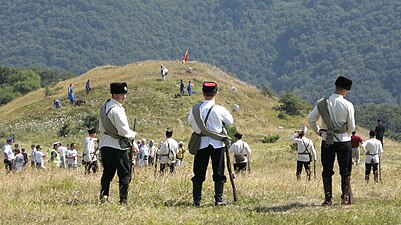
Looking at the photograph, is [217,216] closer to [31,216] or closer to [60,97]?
[31,216]

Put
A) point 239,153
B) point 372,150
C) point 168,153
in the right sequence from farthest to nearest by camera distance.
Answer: point 372,150 < point 239,153 < point 168,153

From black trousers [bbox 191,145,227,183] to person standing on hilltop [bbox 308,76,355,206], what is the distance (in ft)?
5.23

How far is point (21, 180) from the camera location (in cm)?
1225

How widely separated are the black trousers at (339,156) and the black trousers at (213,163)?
1.58 m

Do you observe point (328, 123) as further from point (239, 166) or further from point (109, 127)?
point (239, 166)

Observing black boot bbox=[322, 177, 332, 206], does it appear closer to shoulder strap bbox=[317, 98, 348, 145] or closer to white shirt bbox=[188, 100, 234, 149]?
shoulder strap bbox=[317, 98, 348, 145]

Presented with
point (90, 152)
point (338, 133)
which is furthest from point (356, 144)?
point (338, 133)

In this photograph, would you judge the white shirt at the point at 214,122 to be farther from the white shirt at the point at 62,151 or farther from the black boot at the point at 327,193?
the white shirt at the point at 62,151

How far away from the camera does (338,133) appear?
1024 cm

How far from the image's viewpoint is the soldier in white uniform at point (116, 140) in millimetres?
9875

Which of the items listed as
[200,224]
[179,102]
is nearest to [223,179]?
[200,224]

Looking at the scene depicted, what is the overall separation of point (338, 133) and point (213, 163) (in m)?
1.96

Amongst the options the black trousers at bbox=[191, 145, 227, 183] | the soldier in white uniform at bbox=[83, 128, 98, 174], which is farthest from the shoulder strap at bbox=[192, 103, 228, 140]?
the soldier in white uniform at bbox=[83, 128, 98, 174]

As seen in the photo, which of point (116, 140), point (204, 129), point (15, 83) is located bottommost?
point (116, 140)
